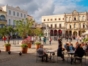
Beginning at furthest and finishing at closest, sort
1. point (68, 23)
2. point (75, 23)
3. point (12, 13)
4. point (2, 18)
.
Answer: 1. point (68, 23)
2. point (75, 23)
3. point (12, 13)
4. point (2, 18)

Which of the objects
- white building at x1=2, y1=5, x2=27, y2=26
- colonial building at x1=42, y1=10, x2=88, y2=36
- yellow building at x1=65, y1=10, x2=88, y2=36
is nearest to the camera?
white building at x1=2, y1=5, x2=27, y2=26

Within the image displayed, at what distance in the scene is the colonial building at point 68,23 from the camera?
2773 inches

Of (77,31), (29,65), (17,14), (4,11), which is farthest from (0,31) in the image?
(77,31)

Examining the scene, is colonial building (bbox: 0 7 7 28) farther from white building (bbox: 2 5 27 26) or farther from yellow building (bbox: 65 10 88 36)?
yellow building (bbox: 65 10 88 36)

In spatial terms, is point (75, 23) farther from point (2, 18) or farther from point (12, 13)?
point (2, 18)

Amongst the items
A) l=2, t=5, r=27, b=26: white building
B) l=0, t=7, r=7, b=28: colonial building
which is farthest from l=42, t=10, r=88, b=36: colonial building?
l=0, t=7, r=7, b=28: colonial building

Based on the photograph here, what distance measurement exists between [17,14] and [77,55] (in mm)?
49245

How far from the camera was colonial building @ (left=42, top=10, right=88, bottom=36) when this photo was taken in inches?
2773

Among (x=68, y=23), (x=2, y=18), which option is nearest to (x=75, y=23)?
(x=68, y=23)

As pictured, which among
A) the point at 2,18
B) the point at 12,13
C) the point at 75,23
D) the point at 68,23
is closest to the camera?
the point at 2,18

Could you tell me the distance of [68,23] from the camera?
73.5 meters

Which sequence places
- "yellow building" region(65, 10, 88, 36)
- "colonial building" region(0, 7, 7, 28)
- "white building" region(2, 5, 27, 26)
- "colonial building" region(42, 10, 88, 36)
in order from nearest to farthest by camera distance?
"colonial building" region(0, 7, 7, 28) < "white building" region(2, 5, 27, 26) < "yellow building" region(65, 10, 88, 36) < "colonial building" region(42, 10, 88, 36)

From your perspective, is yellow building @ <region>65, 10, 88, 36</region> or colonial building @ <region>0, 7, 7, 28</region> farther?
yellow building @ <region>65, 10, 88, 36</region>

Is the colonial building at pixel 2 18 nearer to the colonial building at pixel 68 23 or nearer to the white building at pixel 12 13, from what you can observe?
the white building at pixel 12 13
